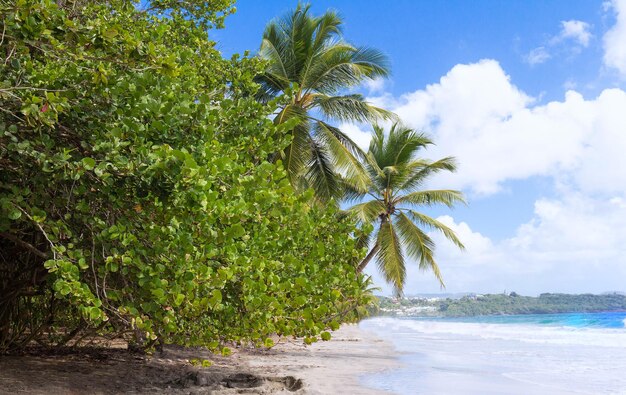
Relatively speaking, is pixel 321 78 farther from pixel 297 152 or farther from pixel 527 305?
pixel 527 305

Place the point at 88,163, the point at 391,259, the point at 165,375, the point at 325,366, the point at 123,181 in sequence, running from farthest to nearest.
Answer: the point at 391,259, the point at 325,366, the point at 165,375, the point at 123,181, the point at 88,163

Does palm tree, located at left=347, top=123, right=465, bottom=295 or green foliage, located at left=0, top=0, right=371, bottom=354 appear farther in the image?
palm tree, located at left=347, top=123, right=465, bottom=295

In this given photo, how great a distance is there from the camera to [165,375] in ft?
23.3

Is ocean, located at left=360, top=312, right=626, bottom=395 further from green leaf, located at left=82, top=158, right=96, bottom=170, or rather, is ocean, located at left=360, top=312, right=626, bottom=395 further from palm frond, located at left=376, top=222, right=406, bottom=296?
green leaf, located at left=82, top=158, right=96, bottom=170

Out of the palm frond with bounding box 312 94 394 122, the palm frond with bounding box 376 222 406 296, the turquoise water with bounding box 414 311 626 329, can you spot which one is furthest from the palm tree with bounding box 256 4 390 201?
the turquoise water with bounding box 414 311 626 329

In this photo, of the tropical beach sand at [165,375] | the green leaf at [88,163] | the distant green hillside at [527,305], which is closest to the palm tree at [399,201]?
the tropical beach sand at [165,375]

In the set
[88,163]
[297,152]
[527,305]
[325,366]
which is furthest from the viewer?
[527,305]

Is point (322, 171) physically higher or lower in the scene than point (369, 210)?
higher

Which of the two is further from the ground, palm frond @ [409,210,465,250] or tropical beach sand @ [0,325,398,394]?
palm frond @ [409,210,465,250]

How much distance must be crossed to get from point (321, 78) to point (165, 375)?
936 centimetres

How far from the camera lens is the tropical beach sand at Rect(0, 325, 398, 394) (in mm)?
5973

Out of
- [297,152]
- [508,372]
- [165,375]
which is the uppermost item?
[297,152]

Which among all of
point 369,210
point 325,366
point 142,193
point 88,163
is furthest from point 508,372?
point 88,163

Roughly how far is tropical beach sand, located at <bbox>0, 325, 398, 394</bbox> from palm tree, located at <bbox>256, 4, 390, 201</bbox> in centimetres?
592
